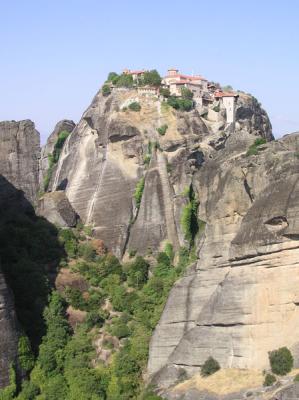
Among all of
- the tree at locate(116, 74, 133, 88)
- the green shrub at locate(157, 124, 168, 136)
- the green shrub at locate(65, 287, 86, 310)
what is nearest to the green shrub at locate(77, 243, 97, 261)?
the green shrub at locate(65, 287, 86, 310)

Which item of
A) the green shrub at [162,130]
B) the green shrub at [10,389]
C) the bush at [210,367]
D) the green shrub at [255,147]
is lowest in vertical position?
the green shrub at [10,389]

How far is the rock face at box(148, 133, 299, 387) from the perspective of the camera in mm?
57531

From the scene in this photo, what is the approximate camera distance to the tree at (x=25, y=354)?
64.8 metres

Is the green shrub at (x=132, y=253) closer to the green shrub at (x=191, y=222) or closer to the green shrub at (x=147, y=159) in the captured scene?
the green shrub at (x=191, y=222)

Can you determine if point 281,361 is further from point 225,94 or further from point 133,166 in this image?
point 225,94

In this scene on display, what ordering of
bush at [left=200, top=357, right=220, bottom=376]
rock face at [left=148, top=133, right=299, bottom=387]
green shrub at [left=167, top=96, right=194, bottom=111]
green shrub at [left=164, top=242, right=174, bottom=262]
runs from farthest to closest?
green shrub at [left=167, top=96, right=194, bottom=111]
green shrub at [left=164, top=242, right=174, bottom=262]
bush at [left=200, top=357, right=220, bottom=376]
rock face at [left=148, top=133, right=299, bottom=387]

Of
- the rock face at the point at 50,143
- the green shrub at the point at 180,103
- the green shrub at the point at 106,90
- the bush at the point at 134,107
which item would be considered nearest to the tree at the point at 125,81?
the green shrub at the point at 106,90

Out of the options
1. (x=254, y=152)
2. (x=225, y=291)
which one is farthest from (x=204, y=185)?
(x=225, y=291)

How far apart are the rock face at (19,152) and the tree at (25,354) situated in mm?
20539

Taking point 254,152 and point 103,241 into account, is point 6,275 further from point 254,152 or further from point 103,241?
point 254,152

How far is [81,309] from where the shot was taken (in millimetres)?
71000

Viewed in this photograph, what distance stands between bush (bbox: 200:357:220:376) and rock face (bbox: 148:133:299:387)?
1.04ft

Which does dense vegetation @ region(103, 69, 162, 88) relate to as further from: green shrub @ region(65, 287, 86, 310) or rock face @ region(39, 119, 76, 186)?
green shrub @ region(65, 287, 86, 310)

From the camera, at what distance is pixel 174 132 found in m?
78.3
